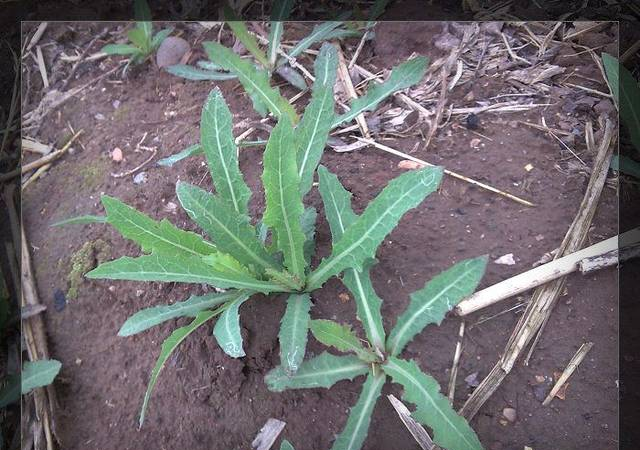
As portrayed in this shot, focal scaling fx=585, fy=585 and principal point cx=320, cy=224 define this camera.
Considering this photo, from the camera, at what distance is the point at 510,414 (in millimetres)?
1275

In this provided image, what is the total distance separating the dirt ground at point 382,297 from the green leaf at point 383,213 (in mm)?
143

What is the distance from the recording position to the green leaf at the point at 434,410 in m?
1.19

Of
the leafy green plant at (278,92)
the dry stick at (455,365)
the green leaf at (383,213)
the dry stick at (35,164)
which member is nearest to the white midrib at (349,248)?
the green leaf at (383,213)

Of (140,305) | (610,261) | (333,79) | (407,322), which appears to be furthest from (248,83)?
(610,261)

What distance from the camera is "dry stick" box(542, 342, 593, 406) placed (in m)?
1.28

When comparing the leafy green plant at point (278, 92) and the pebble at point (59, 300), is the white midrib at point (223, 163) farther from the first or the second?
the pebble at point (59, 300)

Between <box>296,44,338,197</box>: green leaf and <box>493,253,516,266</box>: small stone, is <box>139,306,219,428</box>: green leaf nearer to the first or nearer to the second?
<box>296,44,338,197</box>: green leaf

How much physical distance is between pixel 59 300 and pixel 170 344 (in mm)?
516

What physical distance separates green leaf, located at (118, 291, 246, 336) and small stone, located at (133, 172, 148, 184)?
510 mm

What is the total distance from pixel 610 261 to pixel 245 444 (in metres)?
0.95

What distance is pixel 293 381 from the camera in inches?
51.9

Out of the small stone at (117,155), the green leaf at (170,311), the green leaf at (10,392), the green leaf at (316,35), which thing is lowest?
the green leaf at (10,392)

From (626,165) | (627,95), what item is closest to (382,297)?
(626,165)

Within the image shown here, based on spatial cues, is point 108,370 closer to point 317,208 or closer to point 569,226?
point 317,208
